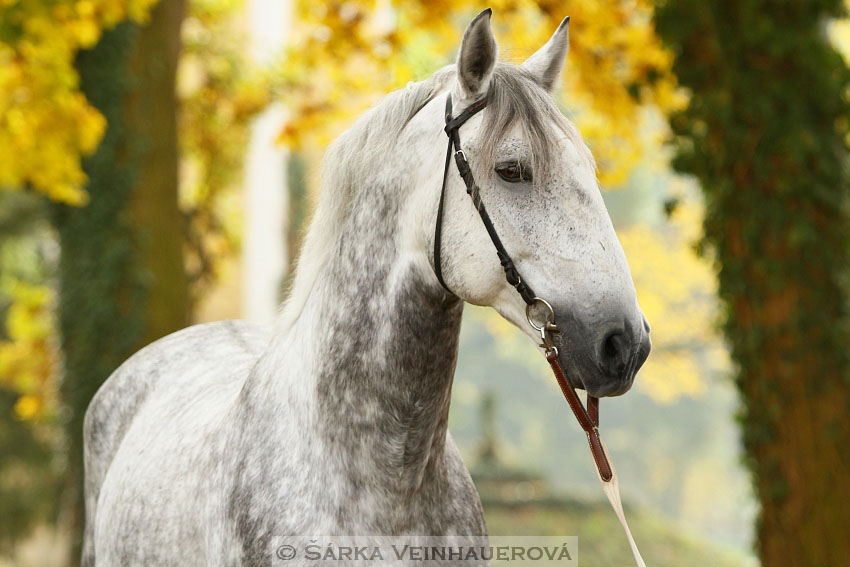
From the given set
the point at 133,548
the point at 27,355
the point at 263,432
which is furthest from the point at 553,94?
the point at 27,355

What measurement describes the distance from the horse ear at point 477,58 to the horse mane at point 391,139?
0.04 meters

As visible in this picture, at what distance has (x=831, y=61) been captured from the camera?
15.8 feet

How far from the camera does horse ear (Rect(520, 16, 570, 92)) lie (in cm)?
245

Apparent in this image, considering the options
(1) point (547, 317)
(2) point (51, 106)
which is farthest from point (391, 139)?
(2) point (51, 106)

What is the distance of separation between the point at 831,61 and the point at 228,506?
13.2 ft

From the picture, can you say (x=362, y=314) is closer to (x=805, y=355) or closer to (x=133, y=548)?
(x=133, y=548)

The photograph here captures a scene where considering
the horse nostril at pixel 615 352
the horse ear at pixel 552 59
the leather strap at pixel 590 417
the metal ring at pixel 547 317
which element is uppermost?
the horse ear at pixel 552 59

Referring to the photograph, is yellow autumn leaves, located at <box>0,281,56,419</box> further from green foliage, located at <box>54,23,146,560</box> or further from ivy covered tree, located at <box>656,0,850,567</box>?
ivy covered tree, located at <box>656,0,850,567</box>

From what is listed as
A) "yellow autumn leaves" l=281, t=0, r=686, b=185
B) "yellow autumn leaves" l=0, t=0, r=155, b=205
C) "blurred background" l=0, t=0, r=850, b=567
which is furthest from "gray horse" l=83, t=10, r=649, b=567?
"yellow autumn leaves" l=0, t=0, r=155, b=205

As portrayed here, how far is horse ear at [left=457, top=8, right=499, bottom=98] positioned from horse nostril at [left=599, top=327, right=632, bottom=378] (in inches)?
27.5

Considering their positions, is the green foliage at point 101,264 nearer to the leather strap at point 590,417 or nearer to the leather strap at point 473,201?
the leather strap at point 473,201

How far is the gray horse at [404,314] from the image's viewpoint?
81.8 inches

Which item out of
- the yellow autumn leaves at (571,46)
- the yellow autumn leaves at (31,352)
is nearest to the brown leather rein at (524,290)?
the yellow autumn leaves at (571,46)

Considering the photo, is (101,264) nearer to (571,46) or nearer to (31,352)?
(571,46)
